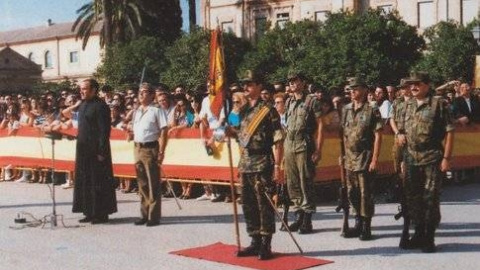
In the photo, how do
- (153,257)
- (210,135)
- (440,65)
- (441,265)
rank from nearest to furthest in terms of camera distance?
1. (441,265)
2. (153,257)
3. (210,135)
4. (440,65)

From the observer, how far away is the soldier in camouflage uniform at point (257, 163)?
870 centimetres

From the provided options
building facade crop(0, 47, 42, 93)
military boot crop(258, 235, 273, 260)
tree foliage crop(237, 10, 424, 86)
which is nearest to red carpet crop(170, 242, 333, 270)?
military boot crop(258, 235, 273, 260)

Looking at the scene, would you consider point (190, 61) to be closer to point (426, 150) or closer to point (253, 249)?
point (426, 150)

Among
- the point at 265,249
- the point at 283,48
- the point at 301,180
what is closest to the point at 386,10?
the point at 283,48

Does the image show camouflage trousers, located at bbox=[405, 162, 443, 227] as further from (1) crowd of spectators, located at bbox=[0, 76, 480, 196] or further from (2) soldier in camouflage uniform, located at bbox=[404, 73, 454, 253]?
(1) crowd of spectators, located at bbox=[0, 76, 480, 196]

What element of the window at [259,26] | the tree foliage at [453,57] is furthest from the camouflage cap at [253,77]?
the window at [259,26]

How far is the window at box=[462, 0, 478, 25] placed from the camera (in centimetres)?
5553

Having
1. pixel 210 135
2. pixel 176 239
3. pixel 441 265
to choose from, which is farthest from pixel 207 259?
pixel 210 135

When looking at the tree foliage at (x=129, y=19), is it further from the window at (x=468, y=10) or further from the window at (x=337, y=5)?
the window at (x=468, y=10)

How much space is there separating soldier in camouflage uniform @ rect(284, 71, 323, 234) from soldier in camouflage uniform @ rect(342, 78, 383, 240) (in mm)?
542

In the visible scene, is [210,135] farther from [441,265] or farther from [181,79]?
[181,79]

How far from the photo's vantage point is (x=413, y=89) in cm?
920

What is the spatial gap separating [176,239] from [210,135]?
4.21 meters

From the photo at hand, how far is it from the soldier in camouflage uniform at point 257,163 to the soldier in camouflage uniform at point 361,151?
1.37 m
